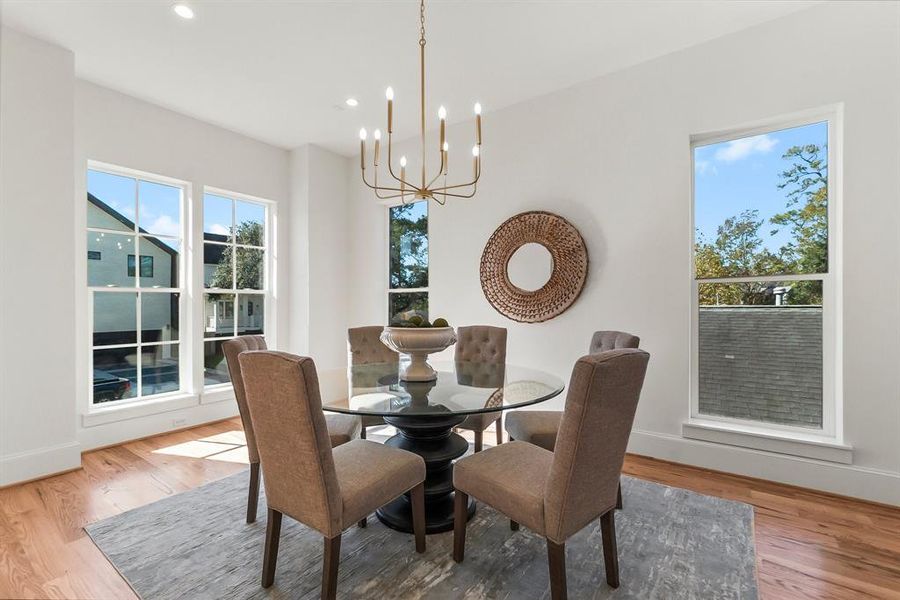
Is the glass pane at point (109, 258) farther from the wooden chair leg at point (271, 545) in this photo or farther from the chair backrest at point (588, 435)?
the chair backrest at point (588, 435)

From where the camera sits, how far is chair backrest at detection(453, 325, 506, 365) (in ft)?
10.9

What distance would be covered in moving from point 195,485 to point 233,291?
87.6 inches

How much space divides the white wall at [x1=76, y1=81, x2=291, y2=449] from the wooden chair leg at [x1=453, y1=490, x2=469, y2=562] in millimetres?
3128

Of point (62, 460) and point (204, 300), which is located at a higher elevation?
point (204, 300)

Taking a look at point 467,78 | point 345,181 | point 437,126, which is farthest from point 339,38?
point 345,181

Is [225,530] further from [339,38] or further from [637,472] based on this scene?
[339,38]

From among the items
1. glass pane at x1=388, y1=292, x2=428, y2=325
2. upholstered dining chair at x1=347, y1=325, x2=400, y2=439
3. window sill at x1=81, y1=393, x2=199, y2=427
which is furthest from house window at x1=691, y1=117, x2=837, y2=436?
window sill at x1=81, y1=393, x2=199, y2=427

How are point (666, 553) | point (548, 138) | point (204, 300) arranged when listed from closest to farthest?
point (666, 553)
point (548, 138)
point (204, 300)

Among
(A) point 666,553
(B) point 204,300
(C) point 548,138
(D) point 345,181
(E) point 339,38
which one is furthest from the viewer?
(D) point 345,181

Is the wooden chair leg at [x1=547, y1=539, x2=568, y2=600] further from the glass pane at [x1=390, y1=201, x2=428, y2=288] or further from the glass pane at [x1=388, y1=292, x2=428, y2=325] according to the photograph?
the glass pane at [x1=390, y1=201, x2=428, y2=288]

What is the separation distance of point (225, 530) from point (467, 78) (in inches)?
134

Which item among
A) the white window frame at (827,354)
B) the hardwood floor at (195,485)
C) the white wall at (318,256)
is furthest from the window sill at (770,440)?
the white wall at (318,256)

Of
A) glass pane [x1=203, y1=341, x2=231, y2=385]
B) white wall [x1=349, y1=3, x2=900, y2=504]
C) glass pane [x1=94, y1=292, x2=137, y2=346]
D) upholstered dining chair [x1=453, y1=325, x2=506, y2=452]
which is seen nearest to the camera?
white wall [x1=349, y1=3, x2=900, y2=504]

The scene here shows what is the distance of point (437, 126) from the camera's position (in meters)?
4.29
